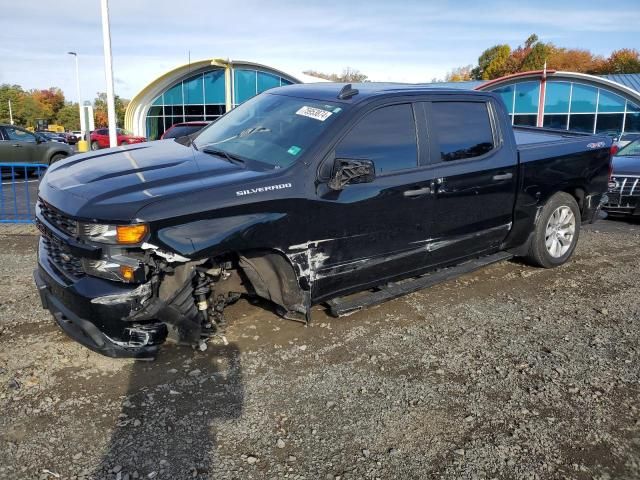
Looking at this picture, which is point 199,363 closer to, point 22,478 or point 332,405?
point 332,405

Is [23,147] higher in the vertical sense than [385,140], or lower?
lower

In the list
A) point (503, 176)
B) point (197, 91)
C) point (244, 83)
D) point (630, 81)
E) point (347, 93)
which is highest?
point (630, 81)

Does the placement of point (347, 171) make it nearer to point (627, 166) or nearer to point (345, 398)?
point (345, 398)

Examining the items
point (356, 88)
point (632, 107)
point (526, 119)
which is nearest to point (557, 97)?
point (526, 119)

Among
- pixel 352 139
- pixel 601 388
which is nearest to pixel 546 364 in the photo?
pixel 601 388

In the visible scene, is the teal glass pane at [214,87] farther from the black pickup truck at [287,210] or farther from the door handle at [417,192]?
the door handle at [417,192]

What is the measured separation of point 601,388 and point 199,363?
2.69 meters

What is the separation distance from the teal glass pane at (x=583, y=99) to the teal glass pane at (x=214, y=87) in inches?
902

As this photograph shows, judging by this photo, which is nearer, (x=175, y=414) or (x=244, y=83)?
(x=175, y=414)

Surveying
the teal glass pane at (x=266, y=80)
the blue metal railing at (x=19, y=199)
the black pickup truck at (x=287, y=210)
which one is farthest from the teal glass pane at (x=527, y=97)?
the black pickup truck at (x=287, y=210)

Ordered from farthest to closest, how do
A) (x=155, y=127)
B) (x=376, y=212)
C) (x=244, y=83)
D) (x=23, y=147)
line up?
(x=155, y=127), (x=244, y=83), (x=23, y=147), (x=376, y=212)

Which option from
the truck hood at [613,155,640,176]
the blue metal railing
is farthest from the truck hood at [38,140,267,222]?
the truck hood at [613,155,640,176]

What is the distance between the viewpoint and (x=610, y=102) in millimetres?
31484

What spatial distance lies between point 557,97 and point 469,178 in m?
32.5
